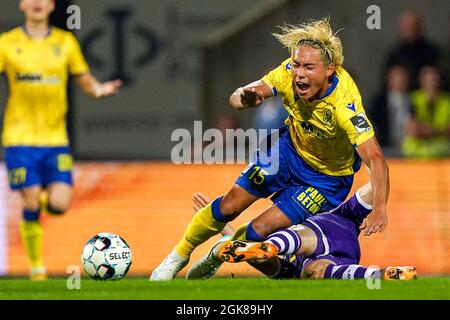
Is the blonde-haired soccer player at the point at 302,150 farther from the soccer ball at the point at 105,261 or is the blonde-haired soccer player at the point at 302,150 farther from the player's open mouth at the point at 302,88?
the soccer ball at the point at 105,261

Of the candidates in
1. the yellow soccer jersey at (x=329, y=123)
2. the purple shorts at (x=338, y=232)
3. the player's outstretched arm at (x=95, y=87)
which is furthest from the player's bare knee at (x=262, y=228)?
the player's outstretched arm at (x=95, y=87)

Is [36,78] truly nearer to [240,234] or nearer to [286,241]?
[240,234]

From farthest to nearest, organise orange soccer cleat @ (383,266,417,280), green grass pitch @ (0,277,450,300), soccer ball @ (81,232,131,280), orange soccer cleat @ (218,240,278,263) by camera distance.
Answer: soccer ball @ (81,232,131,280) → orange soccer cleat @ (383,266,417,280) → orange soccer cleat @ (218,240,278,263) → green grass pitch @ (0,277,450,300)

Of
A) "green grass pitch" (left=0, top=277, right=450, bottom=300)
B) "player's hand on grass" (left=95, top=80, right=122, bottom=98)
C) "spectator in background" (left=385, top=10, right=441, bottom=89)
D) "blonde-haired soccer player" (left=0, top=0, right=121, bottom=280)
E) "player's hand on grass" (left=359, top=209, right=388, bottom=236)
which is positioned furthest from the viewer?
"spectator in background" (left=385, top=10, right=441, bottom=89)

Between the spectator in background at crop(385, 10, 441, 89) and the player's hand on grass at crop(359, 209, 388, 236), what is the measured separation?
7.33m

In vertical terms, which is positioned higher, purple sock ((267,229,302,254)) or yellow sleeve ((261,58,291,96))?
yellow sleeve ((261,58,291,96))

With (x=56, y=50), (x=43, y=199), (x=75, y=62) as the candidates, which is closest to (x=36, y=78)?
(x=56, y=50)

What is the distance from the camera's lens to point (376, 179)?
9.82 meters

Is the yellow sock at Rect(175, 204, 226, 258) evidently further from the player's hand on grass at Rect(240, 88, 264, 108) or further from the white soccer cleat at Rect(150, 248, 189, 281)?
the player's hand on grass at Rect(240, 88, 264, 108)

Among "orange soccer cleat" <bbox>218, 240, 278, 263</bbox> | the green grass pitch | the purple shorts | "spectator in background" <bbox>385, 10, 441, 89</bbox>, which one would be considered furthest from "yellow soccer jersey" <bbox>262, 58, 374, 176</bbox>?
"spectator in background" <bbox>385, 10, 441, 89</bbox>

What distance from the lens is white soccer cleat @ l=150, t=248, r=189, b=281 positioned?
10961mm

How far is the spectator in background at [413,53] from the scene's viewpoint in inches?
658

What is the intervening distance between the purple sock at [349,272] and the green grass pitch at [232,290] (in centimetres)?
36

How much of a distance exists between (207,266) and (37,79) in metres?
4.54
